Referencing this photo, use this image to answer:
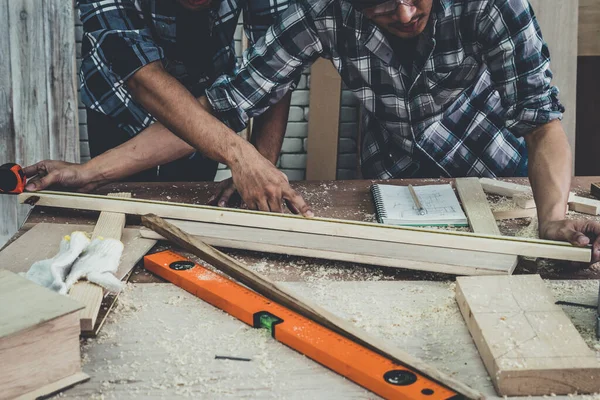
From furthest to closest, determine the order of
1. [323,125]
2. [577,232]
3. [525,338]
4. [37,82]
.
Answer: [323,125] → [37,82] → [577,232] → [525,338]

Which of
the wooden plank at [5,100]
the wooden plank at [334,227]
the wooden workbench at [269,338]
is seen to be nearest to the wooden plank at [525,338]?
the wooden workbench at [269,338]

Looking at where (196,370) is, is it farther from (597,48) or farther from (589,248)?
(597,48)

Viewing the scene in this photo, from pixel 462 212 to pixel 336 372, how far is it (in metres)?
0.95

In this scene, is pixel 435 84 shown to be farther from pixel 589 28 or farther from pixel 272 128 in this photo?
pixel 589 28

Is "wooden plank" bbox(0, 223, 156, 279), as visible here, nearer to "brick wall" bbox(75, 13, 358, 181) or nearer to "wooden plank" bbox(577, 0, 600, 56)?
"brick wall" bbox(75, 13, 358, 181)

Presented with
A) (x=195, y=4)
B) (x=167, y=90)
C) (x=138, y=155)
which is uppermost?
(x=195, y=4)

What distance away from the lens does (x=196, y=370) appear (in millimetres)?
1247

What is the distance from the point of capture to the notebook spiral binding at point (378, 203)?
2037mm

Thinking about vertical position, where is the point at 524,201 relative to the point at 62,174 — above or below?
below

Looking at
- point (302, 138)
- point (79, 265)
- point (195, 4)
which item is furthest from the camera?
point (302, 138)

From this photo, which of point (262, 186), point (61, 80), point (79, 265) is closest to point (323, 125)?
point (61, 80)

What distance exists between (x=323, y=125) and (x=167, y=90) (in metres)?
1.90

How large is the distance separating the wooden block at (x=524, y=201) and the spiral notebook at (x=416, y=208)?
0.62ft

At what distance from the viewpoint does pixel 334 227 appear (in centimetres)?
180
